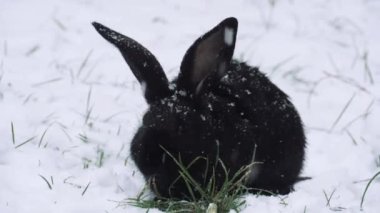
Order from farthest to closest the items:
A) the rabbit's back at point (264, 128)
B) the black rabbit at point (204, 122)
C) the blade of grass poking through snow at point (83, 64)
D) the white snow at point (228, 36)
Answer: the blade of grass poking through snow at point (83, 64), the rabbit's back at point (264, 128), the black rabbit at point (204, 122), the white snow at point (228, 36)

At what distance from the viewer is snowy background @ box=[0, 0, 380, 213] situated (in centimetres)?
388

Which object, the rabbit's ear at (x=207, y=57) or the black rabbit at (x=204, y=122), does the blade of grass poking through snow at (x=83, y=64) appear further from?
the rabbit's ear at (x=207, y=57)

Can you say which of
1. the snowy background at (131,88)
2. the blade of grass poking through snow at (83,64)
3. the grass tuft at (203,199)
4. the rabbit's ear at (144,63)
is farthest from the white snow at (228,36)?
the blade of grass poking through snow at (83,64)

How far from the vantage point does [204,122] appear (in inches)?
148

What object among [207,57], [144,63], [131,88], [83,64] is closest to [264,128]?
[207,57]

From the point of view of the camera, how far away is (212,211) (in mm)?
3486

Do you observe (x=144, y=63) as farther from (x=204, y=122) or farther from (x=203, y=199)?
(x=203, y=199)

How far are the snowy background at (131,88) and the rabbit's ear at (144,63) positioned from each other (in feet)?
2.13

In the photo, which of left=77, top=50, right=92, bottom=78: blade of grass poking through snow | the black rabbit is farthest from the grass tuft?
left=77, top=50, right=92, bottom=78: blade of grass poking through snow

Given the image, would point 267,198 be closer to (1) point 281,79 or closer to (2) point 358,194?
(2) point 358,194

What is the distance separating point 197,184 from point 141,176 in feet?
2.05

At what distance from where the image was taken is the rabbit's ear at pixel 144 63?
380 centimetres

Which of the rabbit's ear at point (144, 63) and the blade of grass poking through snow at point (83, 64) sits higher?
the rabbit's ear at point (144, 63)

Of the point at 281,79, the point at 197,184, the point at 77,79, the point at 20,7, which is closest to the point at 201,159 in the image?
the point at 197,184
